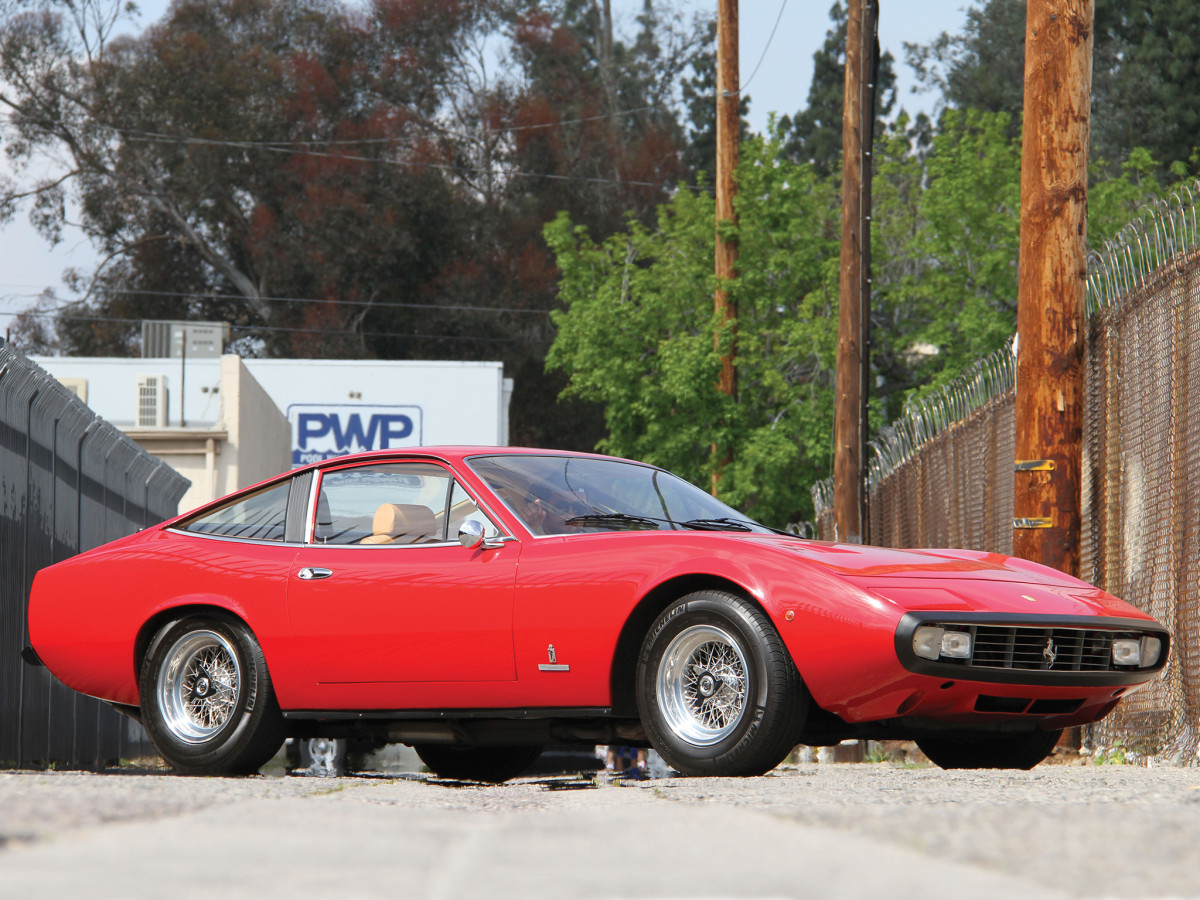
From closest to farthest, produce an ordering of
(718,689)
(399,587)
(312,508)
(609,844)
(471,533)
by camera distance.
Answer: (609,844) → (718,689) → (471,533) → (399,587) → (312,508)

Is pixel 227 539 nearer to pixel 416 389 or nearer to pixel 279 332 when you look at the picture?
pixel 416 389

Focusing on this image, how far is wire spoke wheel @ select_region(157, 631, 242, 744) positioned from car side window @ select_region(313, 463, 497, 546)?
0.68m

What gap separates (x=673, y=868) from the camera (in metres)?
3.13

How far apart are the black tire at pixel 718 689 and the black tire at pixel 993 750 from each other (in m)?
1.05

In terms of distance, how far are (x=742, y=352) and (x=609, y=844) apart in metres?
25.3

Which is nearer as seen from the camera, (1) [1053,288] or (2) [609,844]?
(2) [609,844]

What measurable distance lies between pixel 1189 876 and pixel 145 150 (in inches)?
2019

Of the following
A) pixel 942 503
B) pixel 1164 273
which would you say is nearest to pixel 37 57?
pixel 942 503

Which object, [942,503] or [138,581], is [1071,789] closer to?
[138,581]

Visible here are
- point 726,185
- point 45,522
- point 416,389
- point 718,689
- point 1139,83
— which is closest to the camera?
point 718,689

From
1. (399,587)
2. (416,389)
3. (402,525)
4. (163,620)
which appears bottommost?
(163,620)

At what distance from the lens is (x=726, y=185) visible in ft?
86.5

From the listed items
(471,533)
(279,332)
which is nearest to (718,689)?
(471,533)

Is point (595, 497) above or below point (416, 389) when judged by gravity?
below
